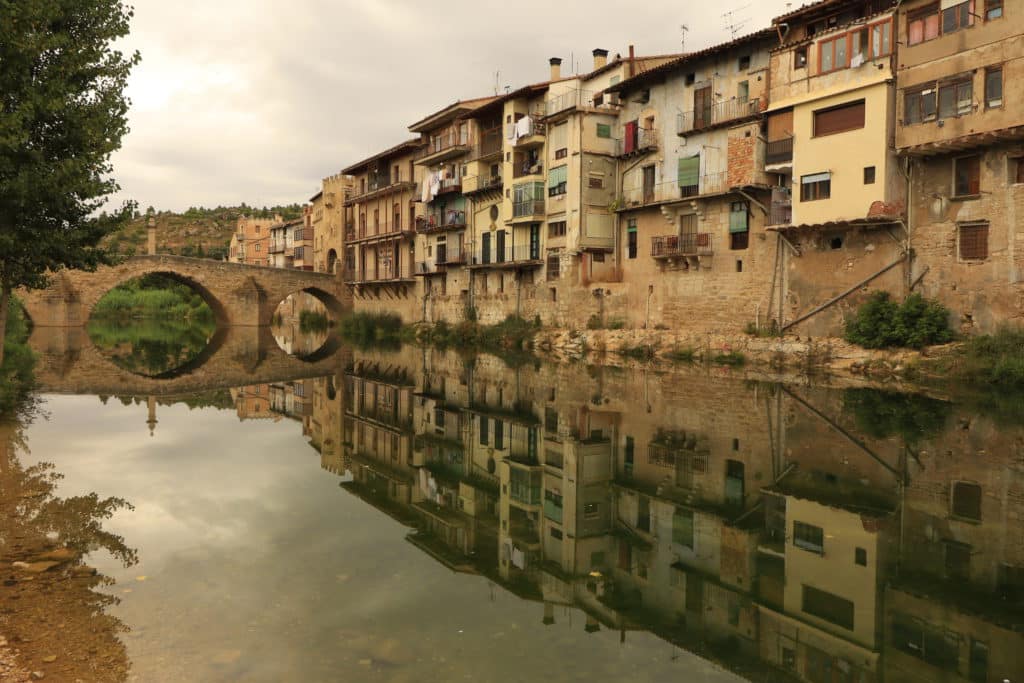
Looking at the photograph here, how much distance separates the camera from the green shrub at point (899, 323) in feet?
75.5

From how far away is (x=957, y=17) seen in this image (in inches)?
890

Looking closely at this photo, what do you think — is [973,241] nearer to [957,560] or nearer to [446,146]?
[957,560]

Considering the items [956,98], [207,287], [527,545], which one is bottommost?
[527,545]

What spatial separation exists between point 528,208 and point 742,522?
32.2 meters

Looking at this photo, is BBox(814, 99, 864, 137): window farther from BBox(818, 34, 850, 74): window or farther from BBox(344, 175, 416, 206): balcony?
BBox(344, 175, 416, 206): balcony

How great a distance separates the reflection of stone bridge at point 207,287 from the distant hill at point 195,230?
59.8m

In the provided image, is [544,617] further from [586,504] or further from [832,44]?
[832,44]

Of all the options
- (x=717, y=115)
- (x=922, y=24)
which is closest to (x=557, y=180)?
(x=717, y=115)

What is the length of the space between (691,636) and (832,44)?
25078 mm

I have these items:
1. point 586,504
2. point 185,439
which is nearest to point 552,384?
point 185,439

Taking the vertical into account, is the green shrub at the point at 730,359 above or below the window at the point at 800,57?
below

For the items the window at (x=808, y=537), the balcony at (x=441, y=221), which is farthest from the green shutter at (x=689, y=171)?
the window at (x=808, y=537)

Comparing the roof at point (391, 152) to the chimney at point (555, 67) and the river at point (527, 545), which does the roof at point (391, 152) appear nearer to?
the chimney at point (555, 67)

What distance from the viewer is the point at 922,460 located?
12172 mm
